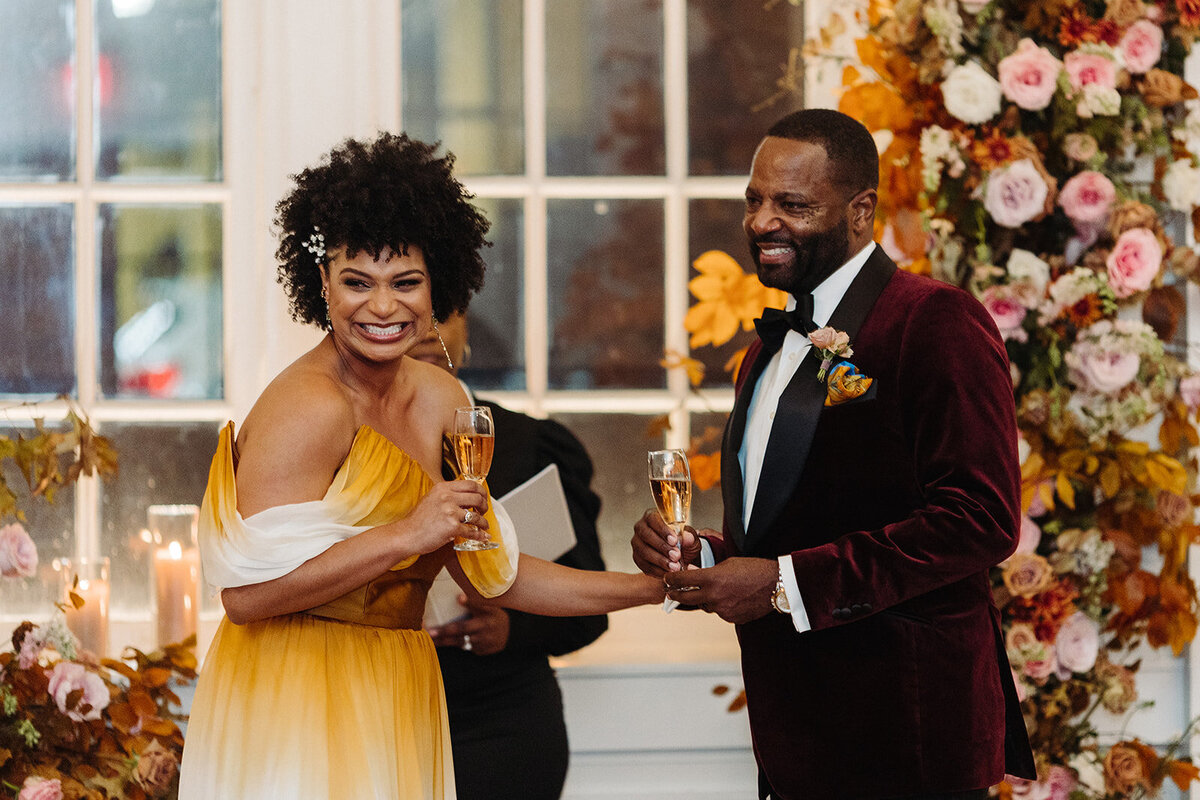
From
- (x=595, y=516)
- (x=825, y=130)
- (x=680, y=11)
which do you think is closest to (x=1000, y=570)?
(x=595, y=516)

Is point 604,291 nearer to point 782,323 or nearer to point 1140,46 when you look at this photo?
point 782,323

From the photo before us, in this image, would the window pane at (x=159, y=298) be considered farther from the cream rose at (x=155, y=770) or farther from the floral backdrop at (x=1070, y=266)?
the floral backdrop at (x=1070, y=266)

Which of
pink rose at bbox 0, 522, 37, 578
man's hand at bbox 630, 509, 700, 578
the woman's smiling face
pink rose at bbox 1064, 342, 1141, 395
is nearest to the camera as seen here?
the woman's smiling face

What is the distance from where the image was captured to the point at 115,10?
3.07m

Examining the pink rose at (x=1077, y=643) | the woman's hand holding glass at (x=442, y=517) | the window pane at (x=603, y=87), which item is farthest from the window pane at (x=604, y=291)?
the woman's hand holding glass at (x=442, y=517)

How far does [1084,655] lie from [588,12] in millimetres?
2012

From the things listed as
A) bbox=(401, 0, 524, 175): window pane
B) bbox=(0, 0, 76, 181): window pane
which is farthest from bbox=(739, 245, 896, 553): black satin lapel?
bbox=(0, 0, 76, 181): window pane

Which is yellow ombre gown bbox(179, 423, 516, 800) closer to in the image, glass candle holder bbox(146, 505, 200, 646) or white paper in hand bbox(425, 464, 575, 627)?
white paper in hand bbox(425, 464, 575, 627)

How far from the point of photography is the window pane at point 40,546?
300cm

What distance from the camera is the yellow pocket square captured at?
6.00ft

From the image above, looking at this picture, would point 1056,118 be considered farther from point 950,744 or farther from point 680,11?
point 950,744

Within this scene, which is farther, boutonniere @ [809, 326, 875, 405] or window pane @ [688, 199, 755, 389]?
window pane @ [688, 199, 755, 389]

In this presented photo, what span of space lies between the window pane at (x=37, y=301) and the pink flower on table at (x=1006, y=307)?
7.37 ft

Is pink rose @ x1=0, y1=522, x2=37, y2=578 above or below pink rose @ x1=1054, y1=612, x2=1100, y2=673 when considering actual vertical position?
above
